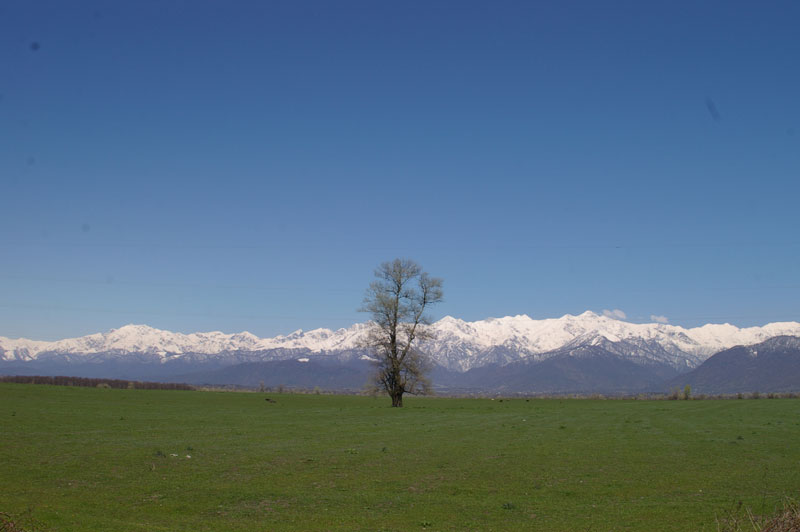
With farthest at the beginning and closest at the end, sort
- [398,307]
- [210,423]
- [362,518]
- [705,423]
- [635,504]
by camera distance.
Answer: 1. [398,307]
2. [705,423]
3. [210,423]
4. [635,504]
5. [362,518]

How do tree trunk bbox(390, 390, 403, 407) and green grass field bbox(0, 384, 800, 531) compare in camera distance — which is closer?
green grass field bbox(0, 384, 800, 531)

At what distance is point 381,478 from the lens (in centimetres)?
2047

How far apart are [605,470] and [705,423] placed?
2436 centimetres

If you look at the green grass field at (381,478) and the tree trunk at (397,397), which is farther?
the tree trunk at (397,397)

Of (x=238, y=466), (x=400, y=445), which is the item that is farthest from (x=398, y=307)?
(x=238, y=466)

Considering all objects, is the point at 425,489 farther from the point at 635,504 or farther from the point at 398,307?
the point at 398,307

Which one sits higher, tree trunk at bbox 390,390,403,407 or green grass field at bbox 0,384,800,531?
green grass field at bbox 0,384,800,531

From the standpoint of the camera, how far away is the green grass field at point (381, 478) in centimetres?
1528

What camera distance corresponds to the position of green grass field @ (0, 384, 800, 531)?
15.3m

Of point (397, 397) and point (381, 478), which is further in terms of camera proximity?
point (397, 397)

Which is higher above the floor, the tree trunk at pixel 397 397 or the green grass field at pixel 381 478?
the green grass field at pixel 381 478

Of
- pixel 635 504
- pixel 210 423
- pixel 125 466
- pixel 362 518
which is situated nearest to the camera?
pixel 362 518

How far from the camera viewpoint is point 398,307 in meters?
69.8

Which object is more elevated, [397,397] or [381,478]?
[381,478]
